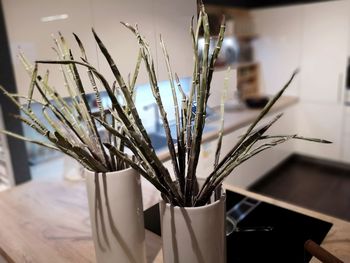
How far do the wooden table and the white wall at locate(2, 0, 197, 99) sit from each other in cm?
45

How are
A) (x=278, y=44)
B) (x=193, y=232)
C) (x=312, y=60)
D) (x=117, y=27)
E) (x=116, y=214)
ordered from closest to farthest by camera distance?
1. (x=193, y=232)
2. (x=116, y=214)
3. (x=117, y=27)
4. (x=312, y=60)
5. (x=278, y=44)

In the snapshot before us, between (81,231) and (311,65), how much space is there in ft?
11.2

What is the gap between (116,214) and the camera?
27.4 inches

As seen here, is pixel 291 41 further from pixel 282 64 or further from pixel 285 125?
pixel 285 125

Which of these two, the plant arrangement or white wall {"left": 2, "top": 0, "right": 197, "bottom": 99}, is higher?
white wall {"left": 2, "top": 0, "right": 197, "bottom": 99}

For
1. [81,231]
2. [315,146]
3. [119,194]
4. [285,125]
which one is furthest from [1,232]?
[315,146]

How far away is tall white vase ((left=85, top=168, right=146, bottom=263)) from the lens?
2.27 feet

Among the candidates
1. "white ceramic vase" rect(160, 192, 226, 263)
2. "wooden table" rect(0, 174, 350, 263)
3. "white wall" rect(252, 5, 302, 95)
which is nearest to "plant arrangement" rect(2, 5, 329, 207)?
"white ceramic vase" rect(160, 192, 226, 263)

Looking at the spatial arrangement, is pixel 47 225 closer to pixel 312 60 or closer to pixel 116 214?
pixel 116 214

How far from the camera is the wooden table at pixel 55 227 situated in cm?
85

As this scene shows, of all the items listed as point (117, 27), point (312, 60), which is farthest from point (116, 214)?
point (312, 60)

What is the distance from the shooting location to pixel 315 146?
3566mm

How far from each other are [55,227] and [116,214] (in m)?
0.44

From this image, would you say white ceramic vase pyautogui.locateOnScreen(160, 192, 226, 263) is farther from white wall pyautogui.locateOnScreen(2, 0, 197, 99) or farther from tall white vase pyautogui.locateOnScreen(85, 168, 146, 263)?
white wall pyautogui.locateOnScreen(2, 0, 197, 99)
